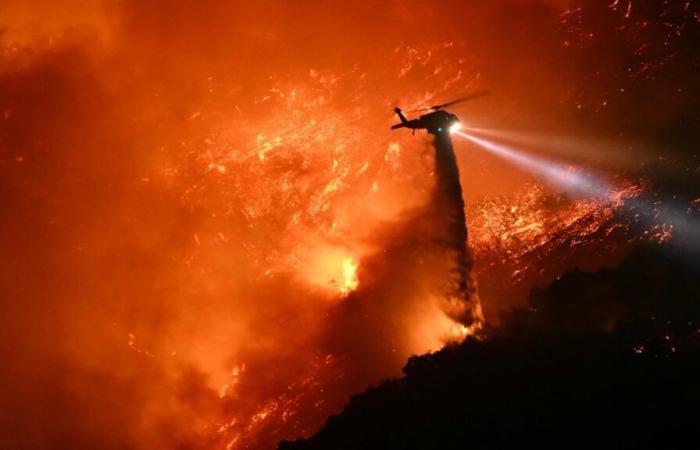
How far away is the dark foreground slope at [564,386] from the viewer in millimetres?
11477

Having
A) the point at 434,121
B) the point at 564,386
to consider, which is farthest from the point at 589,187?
the point at 564,386

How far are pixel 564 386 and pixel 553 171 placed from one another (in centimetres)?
971

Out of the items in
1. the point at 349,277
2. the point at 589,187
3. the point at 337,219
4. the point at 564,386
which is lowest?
the point at 564,386

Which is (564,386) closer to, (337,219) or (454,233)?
(454,233)

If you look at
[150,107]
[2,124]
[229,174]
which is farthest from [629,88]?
[2,124]

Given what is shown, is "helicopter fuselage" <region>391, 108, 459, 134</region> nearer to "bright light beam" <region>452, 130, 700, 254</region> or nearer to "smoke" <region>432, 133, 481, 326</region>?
"smoke" <region>432, 133, 481, 326</region>

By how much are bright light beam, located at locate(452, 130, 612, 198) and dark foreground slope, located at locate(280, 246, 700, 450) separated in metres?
4.32

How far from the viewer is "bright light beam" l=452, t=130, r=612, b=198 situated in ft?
62.1

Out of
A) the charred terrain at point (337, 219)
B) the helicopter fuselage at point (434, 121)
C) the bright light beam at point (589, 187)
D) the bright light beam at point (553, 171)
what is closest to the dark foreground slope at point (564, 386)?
the charred terrain at point (337, 219)

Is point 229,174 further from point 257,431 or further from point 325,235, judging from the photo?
point 257,431

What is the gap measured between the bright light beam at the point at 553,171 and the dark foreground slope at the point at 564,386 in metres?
4.32

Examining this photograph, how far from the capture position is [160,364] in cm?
2280

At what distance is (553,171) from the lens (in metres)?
19.9

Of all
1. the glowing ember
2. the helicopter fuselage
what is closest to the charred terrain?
the glowing ember
